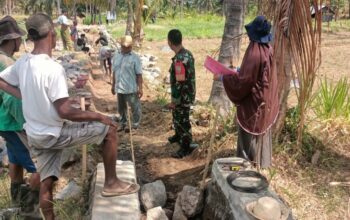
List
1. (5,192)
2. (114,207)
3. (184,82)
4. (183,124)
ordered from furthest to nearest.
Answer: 1. (183,124)
2. (184,82)
3. (5,192)
4. (114,207)

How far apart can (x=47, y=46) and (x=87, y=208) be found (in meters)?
1.70

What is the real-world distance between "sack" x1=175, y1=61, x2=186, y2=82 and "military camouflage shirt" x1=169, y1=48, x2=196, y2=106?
0.02 m

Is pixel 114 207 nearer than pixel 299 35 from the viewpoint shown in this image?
Yes

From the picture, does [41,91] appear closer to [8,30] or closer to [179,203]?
[8,30]

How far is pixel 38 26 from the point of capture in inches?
122

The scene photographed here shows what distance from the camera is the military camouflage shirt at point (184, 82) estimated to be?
5.32 metres

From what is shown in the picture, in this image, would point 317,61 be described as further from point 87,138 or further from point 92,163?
point 92,163

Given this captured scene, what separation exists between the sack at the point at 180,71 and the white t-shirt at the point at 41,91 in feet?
7.70

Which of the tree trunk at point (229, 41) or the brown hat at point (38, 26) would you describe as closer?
the brown hat at point (38, 26)

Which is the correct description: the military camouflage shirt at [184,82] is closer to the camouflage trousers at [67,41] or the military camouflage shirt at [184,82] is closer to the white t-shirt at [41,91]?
the white t-shirt at [41,91]

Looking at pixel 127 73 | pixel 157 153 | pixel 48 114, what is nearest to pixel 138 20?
pixel 127 73

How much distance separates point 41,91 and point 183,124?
2830 millimetres

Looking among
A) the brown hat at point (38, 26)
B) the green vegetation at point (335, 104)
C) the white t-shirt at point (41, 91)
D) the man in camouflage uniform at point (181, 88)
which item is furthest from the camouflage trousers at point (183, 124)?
the brown hat at point (38, 26)

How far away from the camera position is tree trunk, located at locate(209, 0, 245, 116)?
650 centimetres
